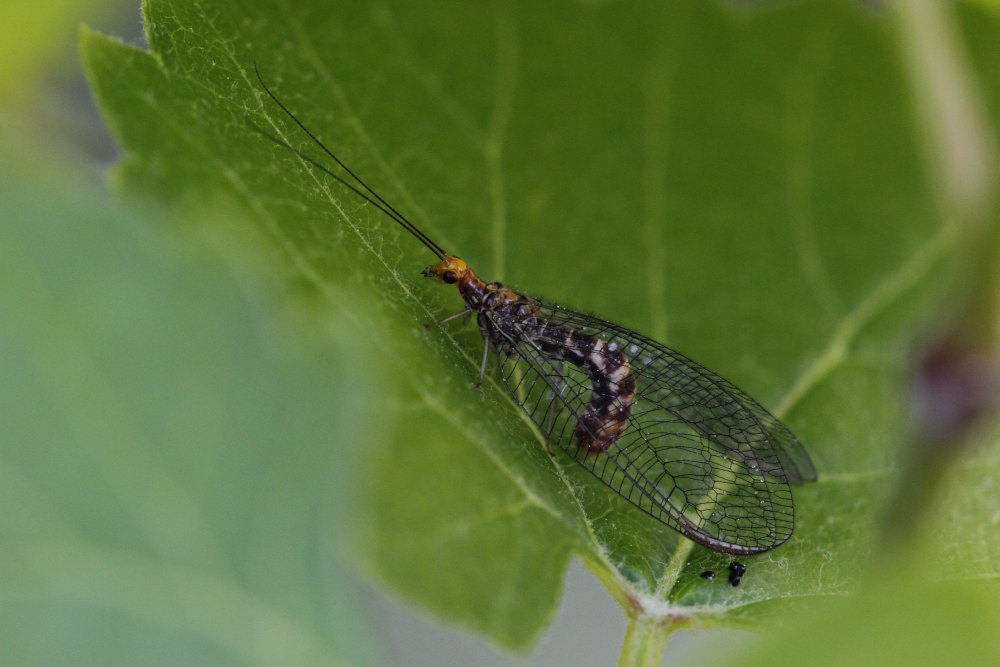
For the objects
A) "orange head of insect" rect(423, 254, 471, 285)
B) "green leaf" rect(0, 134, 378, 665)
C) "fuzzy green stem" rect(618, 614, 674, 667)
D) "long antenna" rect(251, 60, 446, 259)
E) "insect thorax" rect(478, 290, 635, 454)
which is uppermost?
"insect thorax" rect(478, 290, 635, 454)

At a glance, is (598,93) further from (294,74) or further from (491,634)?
(491,634)

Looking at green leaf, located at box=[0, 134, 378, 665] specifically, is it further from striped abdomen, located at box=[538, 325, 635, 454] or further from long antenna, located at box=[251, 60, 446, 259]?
striped abdomen, located at box=[538, 325, 635, 454]

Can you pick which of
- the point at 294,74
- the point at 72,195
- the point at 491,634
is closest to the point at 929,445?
the point at 72,195

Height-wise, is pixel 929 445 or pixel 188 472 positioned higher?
pixel 929 445

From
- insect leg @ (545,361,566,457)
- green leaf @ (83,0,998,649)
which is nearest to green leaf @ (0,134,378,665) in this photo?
green leaf @ (83,0,998,649)

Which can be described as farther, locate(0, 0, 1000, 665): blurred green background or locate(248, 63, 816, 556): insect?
locate(248, 63, 816, 556): insect

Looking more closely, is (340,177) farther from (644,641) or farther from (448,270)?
(644,641)

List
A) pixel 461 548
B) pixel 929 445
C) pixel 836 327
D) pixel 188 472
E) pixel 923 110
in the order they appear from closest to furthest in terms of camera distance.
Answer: pixel 929 445
pixel 188 472
pixel 923 110
pixel 461 548
pixel 836 327
